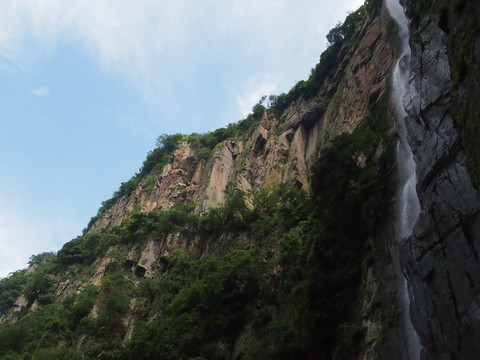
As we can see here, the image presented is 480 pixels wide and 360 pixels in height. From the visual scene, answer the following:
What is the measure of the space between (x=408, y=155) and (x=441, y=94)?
12.9 ft

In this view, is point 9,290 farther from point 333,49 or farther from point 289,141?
point 333,49

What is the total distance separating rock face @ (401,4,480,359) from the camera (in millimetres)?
9211

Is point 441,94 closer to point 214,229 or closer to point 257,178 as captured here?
point 214,229

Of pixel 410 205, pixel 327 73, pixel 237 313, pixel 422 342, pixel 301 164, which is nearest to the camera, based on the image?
pixel 422 342

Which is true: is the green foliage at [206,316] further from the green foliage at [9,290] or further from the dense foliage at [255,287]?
the green foliage at [9,290]

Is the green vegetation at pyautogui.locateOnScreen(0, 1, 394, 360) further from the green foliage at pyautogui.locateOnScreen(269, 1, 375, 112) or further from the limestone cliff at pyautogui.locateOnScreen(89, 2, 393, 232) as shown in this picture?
the limestone cliff at pyautogui.locateOnScreen(89, 2, 393, 232)

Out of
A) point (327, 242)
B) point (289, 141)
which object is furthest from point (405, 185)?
point (289, 141)

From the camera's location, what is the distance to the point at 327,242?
54.4 feet

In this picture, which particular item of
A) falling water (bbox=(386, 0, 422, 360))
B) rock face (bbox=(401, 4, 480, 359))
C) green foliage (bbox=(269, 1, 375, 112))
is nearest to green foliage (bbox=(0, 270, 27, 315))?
green foliage (bbox=(269, 1, 375, 112))

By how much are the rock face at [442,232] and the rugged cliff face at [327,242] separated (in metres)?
0.04

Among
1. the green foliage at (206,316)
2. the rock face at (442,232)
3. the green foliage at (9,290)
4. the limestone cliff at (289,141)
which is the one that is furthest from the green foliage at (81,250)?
the rock face at (442,232)

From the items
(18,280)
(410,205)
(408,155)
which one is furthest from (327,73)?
(18,280)

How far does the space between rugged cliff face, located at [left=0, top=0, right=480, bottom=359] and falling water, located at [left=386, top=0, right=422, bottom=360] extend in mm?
210

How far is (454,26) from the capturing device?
462 inches
